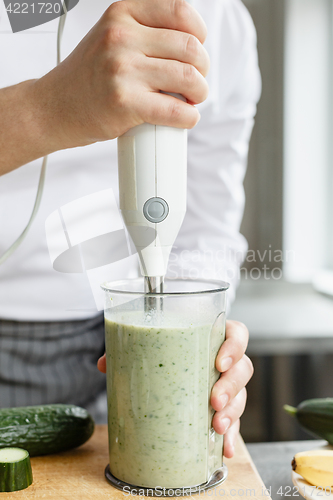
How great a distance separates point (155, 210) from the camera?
0.58 meters

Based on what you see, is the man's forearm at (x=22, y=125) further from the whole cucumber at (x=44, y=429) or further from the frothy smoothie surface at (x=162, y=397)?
the whole cucumber at (x=44, y=429)

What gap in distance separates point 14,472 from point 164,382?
0.22m

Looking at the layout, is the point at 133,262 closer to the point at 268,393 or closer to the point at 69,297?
the point at 69,297

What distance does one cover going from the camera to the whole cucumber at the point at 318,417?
79cm

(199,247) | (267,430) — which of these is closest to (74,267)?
(199,247)

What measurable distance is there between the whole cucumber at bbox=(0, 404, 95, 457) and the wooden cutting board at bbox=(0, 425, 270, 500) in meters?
0.02

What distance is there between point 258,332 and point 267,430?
0.35 meters

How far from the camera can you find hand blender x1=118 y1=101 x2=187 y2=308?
0.56 m

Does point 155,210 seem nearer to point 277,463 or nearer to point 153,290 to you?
point 153,290

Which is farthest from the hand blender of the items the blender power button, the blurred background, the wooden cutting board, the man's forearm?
the blurred background

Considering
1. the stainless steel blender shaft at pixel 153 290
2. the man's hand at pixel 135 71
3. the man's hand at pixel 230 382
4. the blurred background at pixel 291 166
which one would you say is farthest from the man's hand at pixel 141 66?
the blurred background at pixel 291 166

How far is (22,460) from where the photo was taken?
2.08 feet

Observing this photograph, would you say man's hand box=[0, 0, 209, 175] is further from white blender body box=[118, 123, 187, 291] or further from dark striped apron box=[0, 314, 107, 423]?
dark striped apron box=[0, 314, 107, 423]

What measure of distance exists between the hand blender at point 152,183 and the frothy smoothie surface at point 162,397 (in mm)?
51
